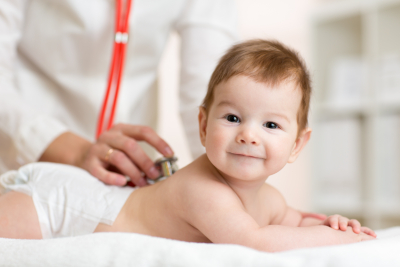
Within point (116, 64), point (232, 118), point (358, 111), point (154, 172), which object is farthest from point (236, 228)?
point (358, 111)

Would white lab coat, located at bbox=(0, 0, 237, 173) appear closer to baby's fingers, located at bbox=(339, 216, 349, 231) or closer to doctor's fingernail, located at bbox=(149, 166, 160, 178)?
doctor's fingernail, located at bbox=(149, 166, 160, 178)

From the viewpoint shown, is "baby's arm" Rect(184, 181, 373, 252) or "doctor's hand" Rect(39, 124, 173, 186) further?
"doctor's hand" Rect(39, 124, 173, 186)

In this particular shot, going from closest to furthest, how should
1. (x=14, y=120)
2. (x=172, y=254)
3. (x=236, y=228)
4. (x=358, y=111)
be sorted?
(x=172, y=254)
(x=236, y=228)
(x=14, y=120)
(x=358, y=111)

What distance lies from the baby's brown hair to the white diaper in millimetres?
231

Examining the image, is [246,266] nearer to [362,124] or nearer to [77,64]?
[77,64]

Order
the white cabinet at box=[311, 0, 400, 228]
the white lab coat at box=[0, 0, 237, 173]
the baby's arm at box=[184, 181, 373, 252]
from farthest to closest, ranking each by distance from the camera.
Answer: the white cabinet at box=[311, 0, 400, 228] → the white lab coat at box=[0, 0, 237, 173] → the baby's arm at box=[184, 181, 373, 252]

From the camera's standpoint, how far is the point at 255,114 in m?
0.54

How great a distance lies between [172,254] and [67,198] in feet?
1.04

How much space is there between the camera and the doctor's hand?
2.35 feet

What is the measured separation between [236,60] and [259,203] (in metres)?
0.24

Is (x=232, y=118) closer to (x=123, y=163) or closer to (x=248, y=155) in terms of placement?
(x=248, y=155)

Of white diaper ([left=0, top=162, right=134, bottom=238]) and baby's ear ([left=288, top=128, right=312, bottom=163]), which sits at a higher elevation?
baby's ear ([left=288, top=128, right=312, bottom=163])

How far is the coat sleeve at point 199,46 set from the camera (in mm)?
1091

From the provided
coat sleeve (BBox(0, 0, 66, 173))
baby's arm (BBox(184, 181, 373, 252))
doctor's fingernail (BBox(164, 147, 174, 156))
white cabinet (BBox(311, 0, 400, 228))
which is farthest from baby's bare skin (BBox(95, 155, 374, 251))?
white cabinet (BBox(311, 0, 400, 228))
